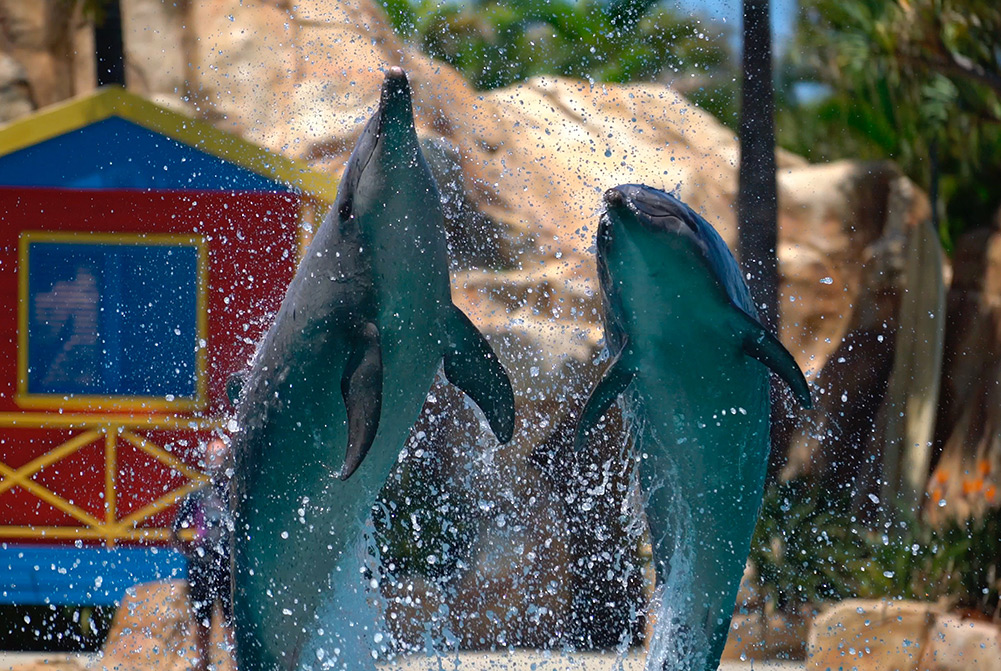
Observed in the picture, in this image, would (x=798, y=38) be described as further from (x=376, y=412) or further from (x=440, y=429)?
(x=376, y=412)

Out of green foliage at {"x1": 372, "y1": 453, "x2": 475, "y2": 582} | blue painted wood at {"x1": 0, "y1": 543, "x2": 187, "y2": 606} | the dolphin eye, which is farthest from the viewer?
green foliage at {"x1": 372, "y1": 453, "x2": 475, "y2": 582}

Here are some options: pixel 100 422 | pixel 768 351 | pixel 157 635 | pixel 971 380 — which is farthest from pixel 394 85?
pixel 971 380

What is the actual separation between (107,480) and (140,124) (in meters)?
2.74

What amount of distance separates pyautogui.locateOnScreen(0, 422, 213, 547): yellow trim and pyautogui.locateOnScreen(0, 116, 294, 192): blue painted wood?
182 centimetres

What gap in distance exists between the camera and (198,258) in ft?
31.5

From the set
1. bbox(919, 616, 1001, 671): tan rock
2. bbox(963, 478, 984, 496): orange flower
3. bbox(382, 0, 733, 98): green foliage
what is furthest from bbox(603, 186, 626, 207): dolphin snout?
bbox(382, 0, 733, 98): green foliage

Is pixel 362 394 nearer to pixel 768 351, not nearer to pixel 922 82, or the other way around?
pixel 768 351

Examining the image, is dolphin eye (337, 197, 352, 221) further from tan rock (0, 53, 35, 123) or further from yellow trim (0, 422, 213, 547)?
tan rock (0, 53, 35, 123)

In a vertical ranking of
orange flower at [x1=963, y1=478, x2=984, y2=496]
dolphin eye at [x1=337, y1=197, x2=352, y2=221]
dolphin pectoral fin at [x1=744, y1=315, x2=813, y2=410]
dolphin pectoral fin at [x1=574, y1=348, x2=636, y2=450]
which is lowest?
orange flower at [x1=963, y1=478, x2=984, y2=496]

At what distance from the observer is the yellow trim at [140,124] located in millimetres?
9406

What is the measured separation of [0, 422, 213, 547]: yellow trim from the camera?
30.7 feet

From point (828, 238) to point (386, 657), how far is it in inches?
292

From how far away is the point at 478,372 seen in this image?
4672 mm

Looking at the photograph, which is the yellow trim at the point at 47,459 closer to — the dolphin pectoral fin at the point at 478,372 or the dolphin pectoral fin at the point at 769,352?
the dolphin pectoral fin at the point at 478,372
